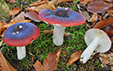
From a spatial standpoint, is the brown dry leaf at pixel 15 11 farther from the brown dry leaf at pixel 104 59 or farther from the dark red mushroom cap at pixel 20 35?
the brown dry leaf at pixel 104 59

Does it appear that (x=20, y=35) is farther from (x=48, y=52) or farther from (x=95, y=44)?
(x=95, y=44)

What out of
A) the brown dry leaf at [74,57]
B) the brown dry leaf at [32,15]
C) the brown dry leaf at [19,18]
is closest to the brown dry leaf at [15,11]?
the brown dry leaf at [19,18]

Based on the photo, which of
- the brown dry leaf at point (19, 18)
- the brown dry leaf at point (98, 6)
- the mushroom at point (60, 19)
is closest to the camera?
the mushroom at point (60, 19)

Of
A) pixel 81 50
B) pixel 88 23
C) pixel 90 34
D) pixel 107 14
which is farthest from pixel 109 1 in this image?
pixel 81 50

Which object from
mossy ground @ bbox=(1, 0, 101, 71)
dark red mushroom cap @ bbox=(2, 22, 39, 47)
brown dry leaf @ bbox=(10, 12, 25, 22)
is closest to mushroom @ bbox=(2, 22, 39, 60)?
dark red mushroom cap @ bbox=(2, 22, 39, 47)

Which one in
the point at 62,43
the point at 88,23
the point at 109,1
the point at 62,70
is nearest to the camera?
the point at 62,70

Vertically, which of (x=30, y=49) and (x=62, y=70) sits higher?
(x=30, y=49)

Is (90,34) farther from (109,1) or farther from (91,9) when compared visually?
(109,1)
